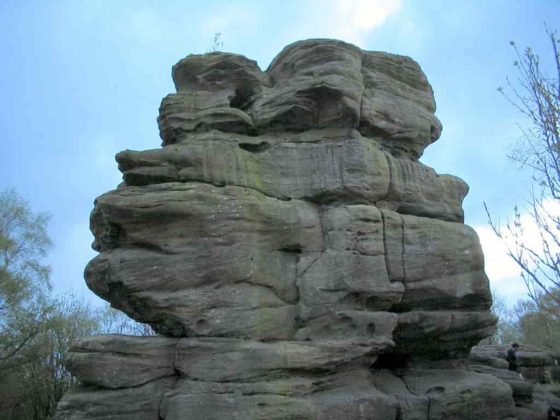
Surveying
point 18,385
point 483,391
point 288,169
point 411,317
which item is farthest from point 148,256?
point 18,385

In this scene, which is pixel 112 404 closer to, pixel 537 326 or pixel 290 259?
pixel 290 259

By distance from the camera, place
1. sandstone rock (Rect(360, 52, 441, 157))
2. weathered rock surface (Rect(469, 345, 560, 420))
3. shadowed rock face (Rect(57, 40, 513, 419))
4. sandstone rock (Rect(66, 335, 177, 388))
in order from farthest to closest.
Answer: weathered rock surface (Rect(469, 345, 560, 420)) → sandstone rock (Rect(360, 52, 441, 157)) → shadowed rock face (Rect(57, 40, 513, 419)) → sandstone rock (Rect(66, 335, 177, 388))

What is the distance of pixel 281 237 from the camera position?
10461 millimetres

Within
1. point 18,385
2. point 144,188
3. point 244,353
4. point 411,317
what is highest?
point 144,188

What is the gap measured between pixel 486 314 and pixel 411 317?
200 centimetres

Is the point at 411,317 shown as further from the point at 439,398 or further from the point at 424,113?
the point at 424,113

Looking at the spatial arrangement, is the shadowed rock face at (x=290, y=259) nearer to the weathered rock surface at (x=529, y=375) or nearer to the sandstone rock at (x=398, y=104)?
the sandstone rock at (x=398, y=104)

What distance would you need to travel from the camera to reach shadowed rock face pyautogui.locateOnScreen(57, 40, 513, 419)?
29.2 ft

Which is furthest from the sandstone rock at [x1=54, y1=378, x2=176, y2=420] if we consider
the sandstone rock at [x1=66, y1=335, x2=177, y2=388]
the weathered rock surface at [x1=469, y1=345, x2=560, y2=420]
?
the weathered rock surface at [x1=469, y1=345, x2=560, y2=420]

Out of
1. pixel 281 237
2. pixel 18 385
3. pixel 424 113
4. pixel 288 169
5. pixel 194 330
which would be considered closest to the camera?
pixel 194 330

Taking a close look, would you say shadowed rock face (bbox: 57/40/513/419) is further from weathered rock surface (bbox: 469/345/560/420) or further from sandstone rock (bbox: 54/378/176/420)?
weathered rock surface (bbox: 469/345/560/420)

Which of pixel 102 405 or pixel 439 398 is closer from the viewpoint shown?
pixel 102 405

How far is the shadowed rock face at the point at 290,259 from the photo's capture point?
29.2ft

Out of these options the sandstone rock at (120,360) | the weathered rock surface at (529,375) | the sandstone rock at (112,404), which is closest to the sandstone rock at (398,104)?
the weathered rock surface at (529,375)
